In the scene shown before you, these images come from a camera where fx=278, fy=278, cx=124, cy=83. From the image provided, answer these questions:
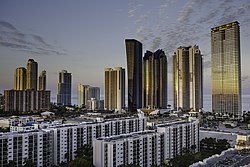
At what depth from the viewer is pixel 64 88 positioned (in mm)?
60469

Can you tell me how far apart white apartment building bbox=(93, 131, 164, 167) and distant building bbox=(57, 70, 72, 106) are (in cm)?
5097

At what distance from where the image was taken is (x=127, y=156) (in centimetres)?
972

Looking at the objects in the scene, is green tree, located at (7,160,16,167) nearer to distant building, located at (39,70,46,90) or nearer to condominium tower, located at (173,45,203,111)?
condominium tower, located at (173,45,203,111)

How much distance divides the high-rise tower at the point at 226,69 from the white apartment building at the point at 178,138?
27.0 meters

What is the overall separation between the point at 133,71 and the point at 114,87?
6737 millimetres

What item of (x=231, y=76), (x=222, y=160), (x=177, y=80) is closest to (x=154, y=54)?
(x=177, y=80)

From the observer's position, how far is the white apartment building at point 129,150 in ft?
30.7

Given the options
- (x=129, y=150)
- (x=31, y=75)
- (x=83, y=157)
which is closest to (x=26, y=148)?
(x=83, y=157)

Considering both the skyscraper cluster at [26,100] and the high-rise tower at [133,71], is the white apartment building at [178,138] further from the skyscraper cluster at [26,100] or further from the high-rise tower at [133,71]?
the high-rise tower at [133,71]

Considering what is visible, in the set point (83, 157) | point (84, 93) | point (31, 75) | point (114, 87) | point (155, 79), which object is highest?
point (31, 75)

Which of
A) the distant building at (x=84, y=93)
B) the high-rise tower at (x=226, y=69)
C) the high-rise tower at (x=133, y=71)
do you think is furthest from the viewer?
the distant building at (x=84, y=93)

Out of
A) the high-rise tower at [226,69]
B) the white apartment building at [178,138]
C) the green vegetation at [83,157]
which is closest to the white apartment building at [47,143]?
the green vegetation at [83,157]

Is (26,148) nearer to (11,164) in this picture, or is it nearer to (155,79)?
(11,164)

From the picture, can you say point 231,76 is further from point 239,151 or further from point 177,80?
point 239,151
